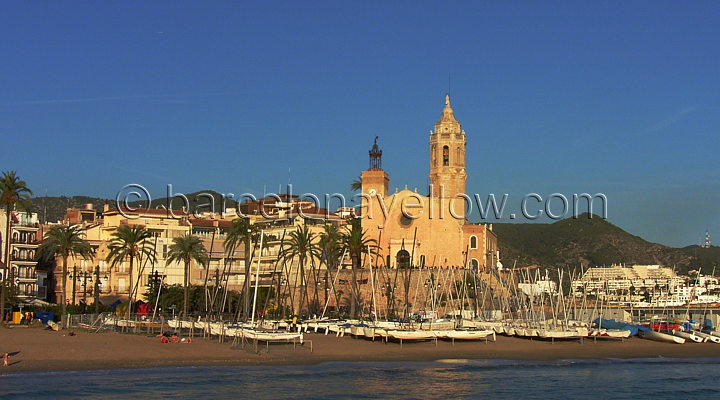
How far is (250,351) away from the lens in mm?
46219

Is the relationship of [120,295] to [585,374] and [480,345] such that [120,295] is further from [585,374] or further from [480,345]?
[585,374]

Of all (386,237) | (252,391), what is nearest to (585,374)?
(252,391)

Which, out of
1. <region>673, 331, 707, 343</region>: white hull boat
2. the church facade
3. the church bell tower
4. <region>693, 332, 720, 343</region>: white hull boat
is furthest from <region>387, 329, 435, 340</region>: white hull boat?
the church bell tower

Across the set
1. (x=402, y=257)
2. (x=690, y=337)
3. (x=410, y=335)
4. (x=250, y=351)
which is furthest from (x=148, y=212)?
(x=690, y=337)

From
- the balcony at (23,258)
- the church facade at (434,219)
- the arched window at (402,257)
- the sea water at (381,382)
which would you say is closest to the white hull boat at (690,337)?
the sea water at (381,382)

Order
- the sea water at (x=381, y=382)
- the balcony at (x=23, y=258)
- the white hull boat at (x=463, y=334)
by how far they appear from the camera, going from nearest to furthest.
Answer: the sea water at (x=381, y=382) < the white hull boat at (x=463, y=334) < the balcony at (x=23, y=258)

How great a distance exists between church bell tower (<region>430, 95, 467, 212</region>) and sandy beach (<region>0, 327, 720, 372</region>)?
1461 inches

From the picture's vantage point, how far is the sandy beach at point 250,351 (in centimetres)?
4153

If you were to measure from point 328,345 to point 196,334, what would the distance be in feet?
31.0

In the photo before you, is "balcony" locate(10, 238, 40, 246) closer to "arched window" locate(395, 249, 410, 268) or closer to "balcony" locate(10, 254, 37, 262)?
"balcony" locate(10, 254, 37, 262)

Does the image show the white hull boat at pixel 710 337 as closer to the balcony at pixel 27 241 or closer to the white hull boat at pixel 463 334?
the white hull boat at pixel 463 334

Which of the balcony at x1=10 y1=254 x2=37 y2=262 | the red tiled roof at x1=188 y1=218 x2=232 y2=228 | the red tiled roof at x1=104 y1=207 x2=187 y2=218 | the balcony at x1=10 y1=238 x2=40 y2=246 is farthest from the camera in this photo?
the red tiled roof at x1=188 y1=218 x2=232 y2=228

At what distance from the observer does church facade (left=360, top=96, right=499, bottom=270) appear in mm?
89750

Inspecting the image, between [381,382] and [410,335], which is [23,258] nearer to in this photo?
[410,335]
